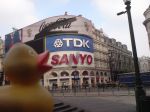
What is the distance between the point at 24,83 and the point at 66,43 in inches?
2224

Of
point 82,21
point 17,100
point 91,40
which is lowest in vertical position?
point 17,100

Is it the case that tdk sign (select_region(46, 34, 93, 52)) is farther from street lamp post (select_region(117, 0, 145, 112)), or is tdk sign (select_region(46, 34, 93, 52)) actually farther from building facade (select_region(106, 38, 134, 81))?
street lamp post (select_region(117, 0, 145, 112))

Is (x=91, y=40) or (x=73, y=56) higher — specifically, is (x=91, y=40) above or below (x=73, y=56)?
above

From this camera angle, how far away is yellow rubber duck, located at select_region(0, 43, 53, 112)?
4852 mm

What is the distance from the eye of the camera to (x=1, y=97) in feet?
16.1

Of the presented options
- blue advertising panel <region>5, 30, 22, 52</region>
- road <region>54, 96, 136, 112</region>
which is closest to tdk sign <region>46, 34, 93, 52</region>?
blue advertising panel <region>5, 30, 22, 52</region>

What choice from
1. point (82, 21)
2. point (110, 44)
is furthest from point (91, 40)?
point (110, 44)

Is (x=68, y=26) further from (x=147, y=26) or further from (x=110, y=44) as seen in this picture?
(x=110, y=44)

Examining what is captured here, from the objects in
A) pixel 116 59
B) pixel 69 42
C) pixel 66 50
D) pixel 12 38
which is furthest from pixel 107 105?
pixel 116 59

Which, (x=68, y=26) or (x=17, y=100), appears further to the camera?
(x=68, y=26)

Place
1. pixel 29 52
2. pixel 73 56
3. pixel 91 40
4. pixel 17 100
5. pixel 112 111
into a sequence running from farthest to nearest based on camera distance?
1. pixel 91 40
2. pixel 73 56
3. pixel 112 111
4. pixel 29 52
5. pixel 17 100

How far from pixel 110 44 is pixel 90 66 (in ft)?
82.3

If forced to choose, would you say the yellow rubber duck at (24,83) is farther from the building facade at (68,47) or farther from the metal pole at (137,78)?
the building facade at (68,47)

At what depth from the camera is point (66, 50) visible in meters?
61.3
